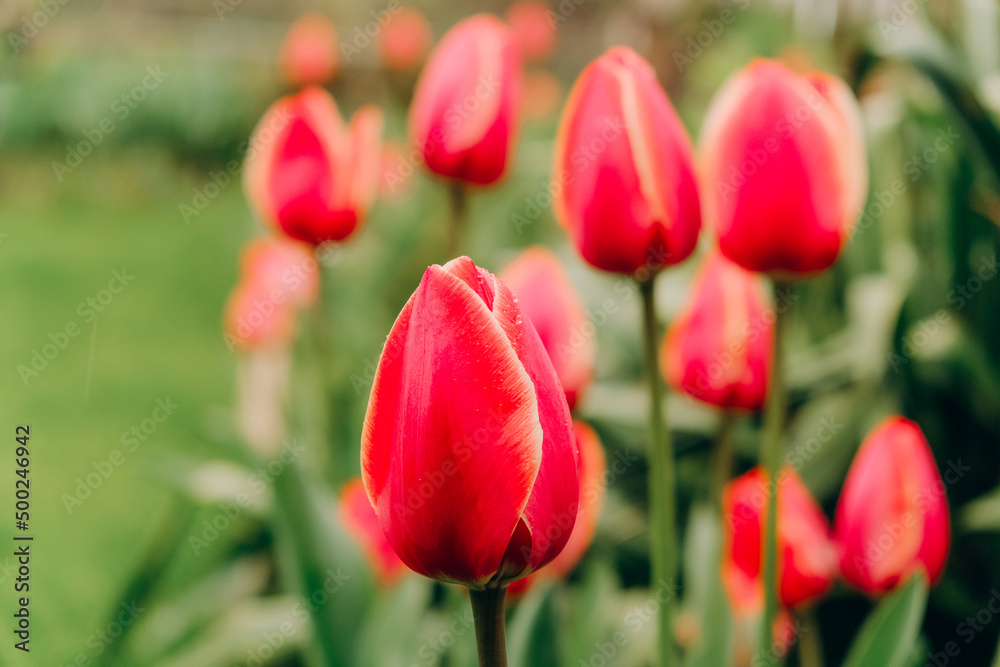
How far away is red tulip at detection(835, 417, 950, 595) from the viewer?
0.70 meters

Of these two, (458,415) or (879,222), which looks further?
(879,222)

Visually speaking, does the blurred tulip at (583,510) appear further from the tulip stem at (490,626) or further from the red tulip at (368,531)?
the tulip stem at (490,626)

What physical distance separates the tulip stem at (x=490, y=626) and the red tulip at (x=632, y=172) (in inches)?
10.7

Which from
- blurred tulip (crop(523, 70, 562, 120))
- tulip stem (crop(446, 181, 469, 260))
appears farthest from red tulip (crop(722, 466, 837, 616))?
blurred tulip (crop(523, 70, 562, 120))

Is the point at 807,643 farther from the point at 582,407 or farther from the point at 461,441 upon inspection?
the point at 461,441

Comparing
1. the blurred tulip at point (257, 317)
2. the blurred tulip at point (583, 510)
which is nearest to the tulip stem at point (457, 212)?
the blurred tulip at point (583, 510)

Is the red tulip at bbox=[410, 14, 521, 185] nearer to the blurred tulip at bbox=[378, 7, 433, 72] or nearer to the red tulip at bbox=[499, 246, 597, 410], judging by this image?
the red tulip at bbox=[499, 246, 597, 410]

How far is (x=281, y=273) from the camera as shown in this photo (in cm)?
155

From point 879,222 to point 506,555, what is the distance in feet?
4.36

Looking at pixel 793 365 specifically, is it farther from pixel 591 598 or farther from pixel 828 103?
pixel 828 103

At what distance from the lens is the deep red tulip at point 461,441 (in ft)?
1.17

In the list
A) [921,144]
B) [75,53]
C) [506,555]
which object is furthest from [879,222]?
[75,53]

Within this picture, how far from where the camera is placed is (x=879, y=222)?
1.50 meters

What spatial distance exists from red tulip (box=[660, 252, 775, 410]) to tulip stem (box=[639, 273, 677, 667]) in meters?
0.20
